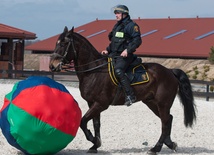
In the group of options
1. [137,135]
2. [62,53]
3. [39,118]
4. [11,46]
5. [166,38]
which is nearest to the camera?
[39,118]

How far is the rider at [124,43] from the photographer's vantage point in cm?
983

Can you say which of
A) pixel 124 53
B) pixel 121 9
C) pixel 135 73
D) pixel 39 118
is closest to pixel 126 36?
pixel 124 53

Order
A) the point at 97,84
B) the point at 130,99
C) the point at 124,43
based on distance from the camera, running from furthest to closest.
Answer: the point at 124,43, the point at 130,99, the point at 97,84

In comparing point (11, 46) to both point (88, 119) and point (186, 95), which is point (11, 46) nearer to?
point (186, 95)

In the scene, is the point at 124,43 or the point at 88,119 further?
the point at 124,43

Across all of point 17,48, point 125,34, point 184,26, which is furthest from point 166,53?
point 125,34

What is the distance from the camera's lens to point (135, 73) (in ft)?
33.2

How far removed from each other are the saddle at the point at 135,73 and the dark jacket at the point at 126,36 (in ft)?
1.02

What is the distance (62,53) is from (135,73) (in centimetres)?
142

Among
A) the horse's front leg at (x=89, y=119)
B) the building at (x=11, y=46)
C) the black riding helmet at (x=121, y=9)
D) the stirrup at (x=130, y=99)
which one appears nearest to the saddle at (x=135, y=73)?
the stirrup at (x=130, y=99)

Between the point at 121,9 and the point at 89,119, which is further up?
the point at 121,9

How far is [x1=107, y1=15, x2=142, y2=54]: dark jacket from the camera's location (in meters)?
9.84

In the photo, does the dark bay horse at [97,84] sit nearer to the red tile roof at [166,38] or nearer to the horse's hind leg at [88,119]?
the horse's hind leg at [88,119]

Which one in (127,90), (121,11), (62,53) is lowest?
(127,90)
